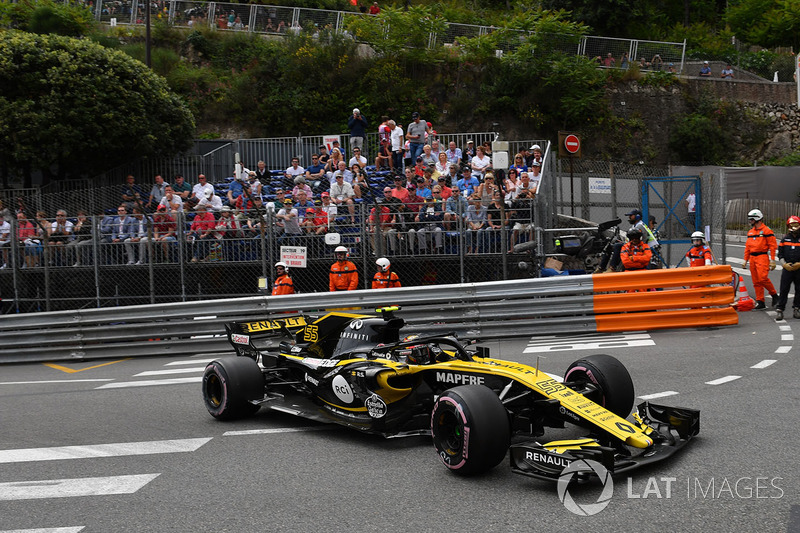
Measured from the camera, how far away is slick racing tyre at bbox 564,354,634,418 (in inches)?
263

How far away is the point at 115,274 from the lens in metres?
16.7

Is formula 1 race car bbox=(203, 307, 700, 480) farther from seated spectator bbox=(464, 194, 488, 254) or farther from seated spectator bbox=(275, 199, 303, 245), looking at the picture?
seated spectator bbox=(275, 199, 303, 245)

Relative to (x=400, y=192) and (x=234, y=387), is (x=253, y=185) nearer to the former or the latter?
(x=400, y=192)

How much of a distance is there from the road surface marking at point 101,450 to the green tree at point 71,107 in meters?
18.0

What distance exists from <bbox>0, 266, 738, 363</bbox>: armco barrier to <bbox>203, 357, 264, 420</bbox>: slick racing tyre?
468 cm

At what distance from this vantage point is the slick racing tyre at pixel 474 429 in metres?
5.63

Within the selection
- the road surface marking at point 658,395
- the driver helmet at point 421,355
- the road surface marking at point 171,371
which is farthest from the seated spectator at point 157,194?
the road surface marking at point 658,395

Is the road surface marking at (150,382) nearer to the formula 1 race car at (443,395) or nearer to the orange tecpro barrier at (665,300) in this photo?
the formula 1 race car at (443,395)

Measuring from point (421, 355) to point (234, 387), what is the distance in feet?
7.15

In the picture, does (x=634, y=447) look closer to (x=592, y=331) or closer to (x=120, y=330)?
(x=592, y=331)

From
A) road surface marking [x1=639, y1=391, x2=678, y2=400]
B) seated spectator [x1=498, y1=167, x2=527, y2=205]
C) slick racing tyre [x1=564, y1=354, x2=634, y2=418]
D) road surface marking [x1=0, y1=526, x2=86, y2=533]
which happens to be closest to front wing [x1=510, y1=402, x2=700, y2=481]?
slick racing tyre [x1=564, y1=354, x2=634, y2=418]

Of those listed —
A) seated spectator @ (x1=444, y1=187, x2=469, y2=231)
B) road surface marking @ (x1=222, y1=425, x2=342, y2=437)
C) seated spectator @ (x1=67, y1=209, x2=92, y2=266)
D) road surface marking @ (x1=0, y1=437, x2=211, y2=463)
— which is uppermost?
seated spectator @ (x1=444, y1=187, x2=469, y2=231)

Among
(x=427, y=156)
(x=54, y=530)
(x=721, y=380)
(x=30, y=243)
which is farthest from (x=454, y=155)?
(x=54, y=530)

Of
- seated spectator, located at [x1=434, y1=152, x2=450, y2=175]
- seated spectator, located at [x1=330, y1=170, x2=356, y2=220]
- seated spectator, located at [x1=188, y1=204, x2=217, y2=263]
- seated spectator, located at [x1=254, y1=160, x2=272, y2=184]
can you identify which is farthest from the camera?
seated spectator, located at [x1=254, y1=160, x2=272, y2=184]
